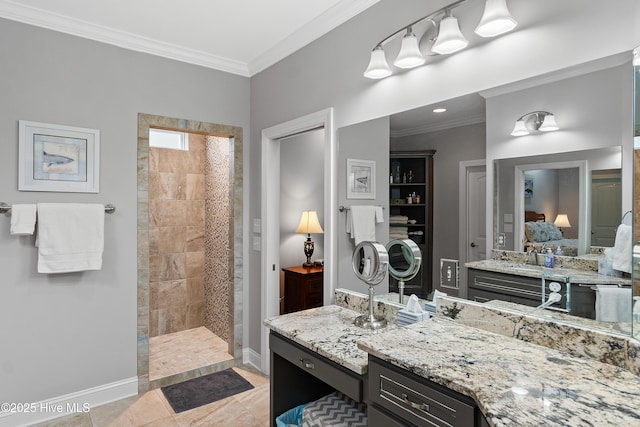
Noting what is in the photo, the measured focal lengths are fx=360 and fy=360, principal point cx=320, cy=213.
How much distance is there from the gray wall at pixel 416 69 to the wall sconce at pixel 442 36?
3.1 inches

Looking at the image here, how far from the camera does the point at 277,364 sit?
202cm

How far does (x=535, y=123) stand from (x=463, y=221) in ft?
1.74

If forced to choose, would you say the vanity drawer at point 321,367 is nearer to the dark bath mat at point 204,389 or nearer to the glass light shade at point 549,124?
the dark bath mat at point 204,389

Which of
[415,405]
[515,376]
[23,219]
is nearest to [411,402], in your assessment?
[415,405]

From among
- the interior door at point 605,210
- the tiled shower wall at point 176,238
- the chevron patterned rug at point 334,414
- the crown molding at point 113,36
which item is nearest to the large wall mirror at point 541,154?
the interior door at point 605,210

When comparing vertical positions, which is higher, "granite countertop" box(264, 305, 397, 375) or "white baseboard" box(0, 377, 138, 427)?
"granite countertop" box(264, 305, 397, 375)

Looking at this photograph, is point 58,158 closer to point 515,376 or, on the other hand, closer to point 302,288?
point 302,288

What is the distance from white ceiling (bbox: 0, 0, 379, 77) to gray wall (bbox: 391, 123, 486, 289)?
995 millimetres

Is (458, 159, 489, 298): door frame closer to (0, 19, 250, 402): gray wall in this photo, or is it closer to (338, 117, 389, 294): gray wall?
(338, 117, 389, 294): gray wall

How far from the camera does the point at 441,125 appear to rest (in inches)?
72.2

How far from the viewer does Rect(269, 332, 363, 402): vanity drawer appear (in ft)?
4.92

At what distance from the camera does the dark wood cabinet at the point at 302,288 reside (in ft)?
12.4

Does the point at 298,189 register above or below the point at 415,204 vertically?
above

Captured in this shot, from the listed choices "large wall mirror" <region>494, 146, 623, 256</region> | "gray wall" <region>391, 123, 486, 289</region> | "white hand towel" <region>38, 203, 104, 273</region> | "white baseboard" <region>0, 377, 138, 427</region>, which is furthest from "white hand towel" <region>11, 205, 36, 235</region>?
"large wall mirror" <region>494, 146, 623, 256</region>
